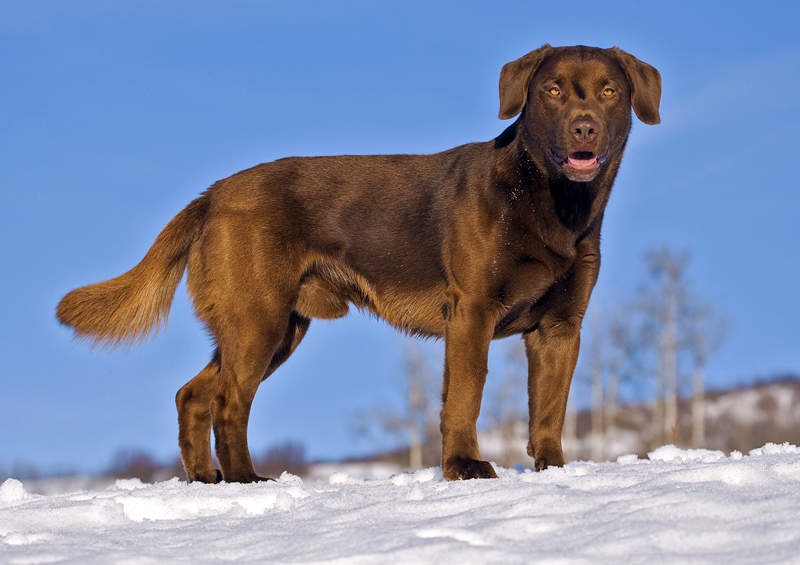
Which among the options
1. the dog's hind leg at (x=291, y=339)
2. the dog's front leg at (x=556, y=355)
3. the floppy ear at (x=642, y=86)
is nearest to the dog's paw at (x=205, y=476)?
the dog's hind leg at (x=291, y=339)

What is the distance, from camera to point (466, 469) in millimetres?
4875

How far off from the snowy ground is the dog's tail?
5.52 feet

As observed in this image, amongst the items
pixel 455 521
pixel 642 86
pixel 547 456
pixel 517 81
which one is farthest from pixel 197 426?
pixel 642 86

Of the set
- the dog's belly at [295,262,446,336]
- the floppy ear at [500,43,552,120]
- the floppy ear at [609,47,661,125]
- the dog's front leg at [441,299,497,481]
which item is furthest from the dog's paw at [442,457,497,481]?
the floppy ear at [609,47,661,125]

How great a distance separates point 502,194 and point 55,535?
2.83m

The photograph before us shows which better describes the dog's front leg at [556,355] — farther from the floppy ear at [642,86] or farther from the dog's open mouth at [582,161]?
the floppy ear at [642,86]

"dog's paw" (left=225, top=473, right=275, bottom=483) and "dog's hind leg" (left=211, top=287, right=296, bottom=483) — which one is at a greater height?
"dog's hind leg" (left=211, top=287, right=296, bottom=483)

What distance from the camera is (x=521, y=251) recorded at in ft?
17.4

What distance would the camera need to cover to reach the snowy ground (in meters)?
3.11

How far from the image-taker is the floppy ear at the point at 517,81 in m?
5.35

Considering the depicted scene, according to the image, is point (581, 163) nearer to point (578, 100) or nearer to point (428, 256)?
point (578, 100)

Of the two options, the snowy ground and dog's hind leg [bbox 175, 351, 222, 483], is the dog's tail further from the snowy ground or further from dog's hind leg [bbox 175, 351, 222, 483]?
the snowy ground

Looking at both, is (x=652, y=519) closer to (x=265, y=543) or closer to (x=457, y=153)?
(x=265, y=543)

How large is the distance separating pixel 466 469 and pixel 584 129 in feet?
5.94
